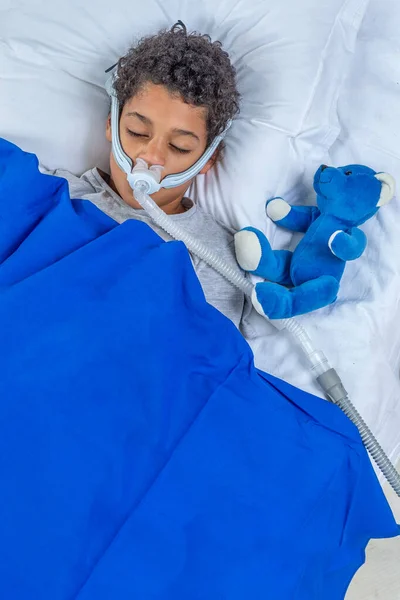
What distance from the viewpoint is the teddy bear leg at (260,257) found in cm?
109

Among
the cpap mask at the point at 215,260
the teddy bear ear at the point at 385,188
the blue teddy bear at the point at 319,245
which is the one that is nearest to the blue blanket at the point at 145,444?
the cpap mask at the point at 215,260

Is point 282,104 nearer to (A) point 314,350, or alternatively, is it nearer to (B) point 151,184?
(B) point 151,184

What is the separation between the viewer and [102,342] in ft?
2.57

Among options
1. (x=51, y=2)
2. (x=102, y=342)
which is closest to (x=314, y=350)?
(x=102, y=342)

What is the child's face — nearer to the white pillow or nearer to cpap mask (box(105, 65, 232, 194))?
cpap mask (box(105, 65, 232, 194))

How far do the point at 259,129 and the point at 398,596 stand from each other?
39.7 inches

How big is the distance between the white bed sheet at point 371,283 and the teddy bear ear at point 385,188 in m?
0.11

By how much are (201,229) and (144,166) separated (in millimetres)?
186

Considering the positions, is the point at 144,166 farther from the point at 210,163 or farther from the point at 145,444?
the point at 145,444

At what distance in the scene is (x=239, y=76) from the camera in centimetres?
121

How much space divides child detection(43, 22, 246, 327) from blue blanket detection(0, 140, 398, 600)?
210 mm

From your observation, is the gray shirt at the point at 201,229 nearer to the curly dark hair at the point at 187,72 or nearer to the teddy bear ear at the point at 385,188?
the curly dark hair at the point at 187,72

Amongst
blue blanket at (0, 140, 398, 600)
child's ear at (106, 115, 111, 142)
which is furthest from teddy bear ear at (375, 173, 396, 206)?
child's ear at (106, 115, 111, 142)

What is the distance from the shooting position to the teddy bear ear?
1.04 meters
